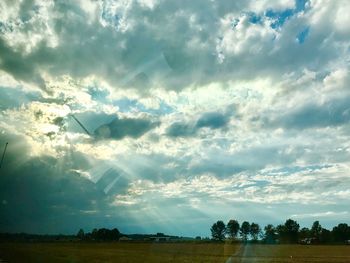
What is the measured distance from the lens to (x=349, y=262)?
45938 millimetres

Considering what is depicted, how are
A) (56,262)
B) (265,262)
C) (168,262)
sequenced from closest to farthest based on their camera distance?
(56,262)
(168,262)
(265,262)

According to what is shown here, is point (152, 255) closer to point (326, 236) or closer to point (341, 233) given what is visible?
point (326, 236)

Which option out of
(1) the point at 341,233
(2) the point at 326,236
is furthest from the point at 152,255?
(1) the point at 341,233

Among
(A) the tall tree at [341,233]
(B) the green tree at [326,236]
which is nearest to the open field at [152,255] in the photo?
(B) the green tree at [326,236]

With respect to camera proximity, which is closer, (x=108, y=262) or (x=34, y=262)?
(x=34, y=262)

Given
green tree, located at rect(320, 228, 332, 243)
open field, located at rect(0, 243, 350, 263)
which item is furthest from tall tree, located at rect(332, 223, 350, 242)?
open field, located at rect(0, 243, 350, 263)

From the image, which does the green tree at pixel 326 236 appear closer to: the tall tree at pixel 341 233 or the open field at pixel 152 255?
the tall tree at pixel 341 233

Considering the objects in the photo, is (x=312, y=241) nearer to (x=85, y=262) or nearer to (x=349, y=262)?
(x=349, y=262)

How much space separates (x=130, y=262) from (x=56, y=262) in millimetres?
8393

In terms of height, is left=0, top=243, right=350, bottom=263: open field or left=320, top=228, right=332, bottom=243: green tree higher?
left=320, top=228, right=332, bottom=243: green tree

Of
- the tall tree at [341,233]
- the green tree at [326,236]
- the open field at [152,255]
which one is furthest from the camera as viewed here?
the tall tree at [341,233]

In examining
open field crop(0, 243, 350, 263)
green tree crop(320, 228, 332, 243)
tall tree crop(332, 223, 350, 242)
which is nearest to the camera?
open field crop(0, 243, 350, 263)

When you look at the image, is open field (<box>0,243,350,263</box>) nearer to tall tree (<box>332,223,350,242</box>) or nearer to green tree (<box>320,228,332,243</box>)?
green tree (<box>320,228,332,243</box>)

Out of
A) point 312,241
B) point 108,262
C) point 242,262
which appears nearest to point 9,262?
point 108,262
